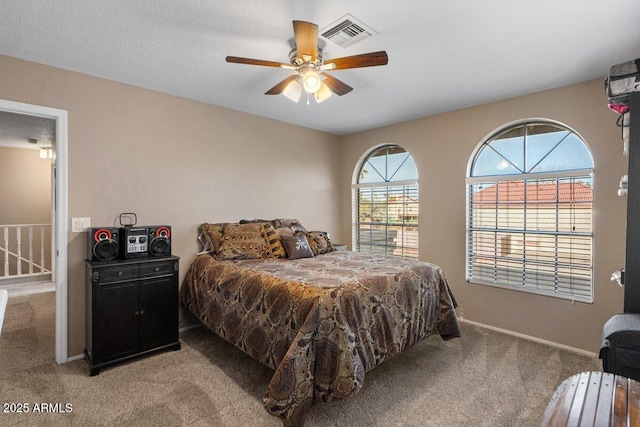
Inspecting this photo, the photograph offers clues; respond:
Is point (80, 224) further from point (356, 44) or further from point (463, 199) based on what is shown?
point (463, 199)

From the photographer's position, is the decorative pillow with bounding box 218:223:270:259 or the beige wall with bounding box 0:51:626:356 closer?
the beige wall with bounding box 0:51:626:356

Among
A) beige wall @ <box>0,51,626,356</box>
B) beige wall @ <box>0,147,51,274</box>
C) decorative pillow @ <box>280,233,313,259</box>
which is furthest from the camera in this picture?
beige wall @ <box>0,147,51,274</box>

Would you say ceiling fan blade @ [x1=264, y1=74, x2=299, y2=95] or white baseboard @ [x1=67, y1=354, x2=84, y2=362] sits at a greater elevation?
ceiling fan blade @ [x1=264, y1=74, x2=299, y2=95]

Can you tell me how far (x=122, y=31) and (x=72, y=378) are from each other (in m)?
2.63

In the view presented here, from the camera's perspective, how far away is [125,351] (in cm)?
262

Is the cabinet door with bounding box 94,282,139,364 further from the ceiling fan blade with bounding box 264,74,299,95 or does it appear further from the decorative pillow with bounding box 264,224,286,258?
the ceiling fan blade with bounding box 264,74,299,95

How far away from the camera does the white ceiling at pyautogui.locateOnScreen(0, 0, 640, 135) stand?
1.87 metres

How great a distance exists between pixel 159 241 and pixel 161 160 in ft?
2.91

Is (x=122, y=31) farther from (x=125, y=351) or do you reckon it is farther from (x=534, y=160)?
(x=534, y=160)

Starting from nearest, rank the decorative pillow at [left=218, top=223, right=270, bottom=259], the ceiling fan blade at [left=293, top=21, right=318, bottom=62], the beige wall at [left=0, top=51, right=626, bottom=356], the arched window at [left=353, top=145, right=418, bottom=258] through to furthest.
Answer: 1. the ceiling fan blade at [left=293, top=21, right=318, bottom=62]
2. the beige wall at [left=0, top=51, right=626, bottom=356]
3. the decorative pillow at [left=218, top=223, right=270, bottom=259]
4. the arched window at [left=353, top=145, right=418, bottom=258]

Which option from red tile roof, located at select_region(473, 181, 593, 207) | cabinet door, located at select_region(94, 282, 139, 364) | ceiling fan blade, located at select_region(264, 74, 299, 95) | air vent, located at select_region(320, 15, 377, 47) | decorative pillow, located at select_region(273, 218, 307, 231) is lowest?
cabinet door, located at select_region(94, 282, 139, 364)

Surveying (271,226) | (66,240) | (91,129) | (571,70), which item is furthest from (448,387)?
(91,129)

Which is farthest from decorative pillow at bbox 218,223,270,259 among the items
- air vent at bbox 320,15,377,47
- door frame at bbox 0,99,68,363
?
air vent at bbox 320,15,377,47

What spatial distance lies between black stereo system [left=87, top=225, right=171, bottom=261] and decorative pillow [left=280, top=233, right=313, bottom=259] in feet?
3.81
